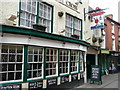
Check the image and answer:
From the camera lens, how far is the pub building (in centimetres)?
602

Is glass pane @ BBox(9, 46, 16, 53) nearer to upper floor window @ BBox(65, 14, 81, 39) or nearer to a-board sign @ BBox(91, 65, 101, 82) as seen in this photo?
upper floor window @ BBox(65, 14, 81, 39)

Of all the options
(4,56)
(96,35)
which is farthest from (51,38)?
(96,35)

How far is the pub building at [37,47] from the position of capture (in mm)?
6021

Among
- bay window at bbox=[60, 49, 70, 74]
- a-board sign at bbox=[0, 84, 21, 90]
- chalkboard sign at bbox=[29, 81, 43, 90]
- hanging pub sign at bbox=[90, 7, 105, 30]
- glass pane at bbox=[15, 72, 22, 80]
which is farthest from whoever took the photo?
hanging pub sign at bbox=[90, 7, 105, 30]

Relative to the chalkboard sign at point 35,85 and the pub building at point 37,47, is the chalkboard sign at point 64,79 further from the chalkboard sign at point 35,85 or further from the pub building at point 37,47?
the chalkboard sign at point 35,85

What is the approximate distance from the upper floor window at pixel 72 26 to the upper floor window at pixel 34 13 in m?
2.12

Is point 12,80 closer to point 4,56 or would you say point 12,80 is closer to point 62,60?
point 4,56

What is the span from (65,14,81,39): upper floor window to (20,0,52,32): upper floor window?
212 centimetres

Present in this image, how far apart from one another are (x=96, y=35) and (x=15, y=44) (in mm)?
11724

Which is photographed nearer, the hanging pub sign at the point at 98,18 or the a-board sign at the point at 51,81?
the a-board sign at the point at 51,81

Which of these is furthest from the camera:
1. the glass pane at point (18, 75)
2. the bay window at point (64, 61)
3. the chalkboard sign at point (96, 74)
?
the chalkboard sign at point (96, 74)

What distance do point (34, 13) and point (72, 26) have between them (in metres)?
4.14

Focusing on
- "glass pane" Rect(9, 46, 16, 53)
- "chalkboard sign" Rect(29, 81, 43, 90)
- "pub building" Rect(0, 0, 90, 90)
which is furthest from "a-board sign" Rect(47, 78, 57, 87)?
"glass pane" Rect(9, 46, 16, 53)

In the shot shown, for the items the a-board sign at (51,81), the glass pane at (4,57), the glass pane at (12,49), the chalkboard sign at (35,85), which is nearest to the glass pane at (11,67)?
the glass pane at (4,57)
